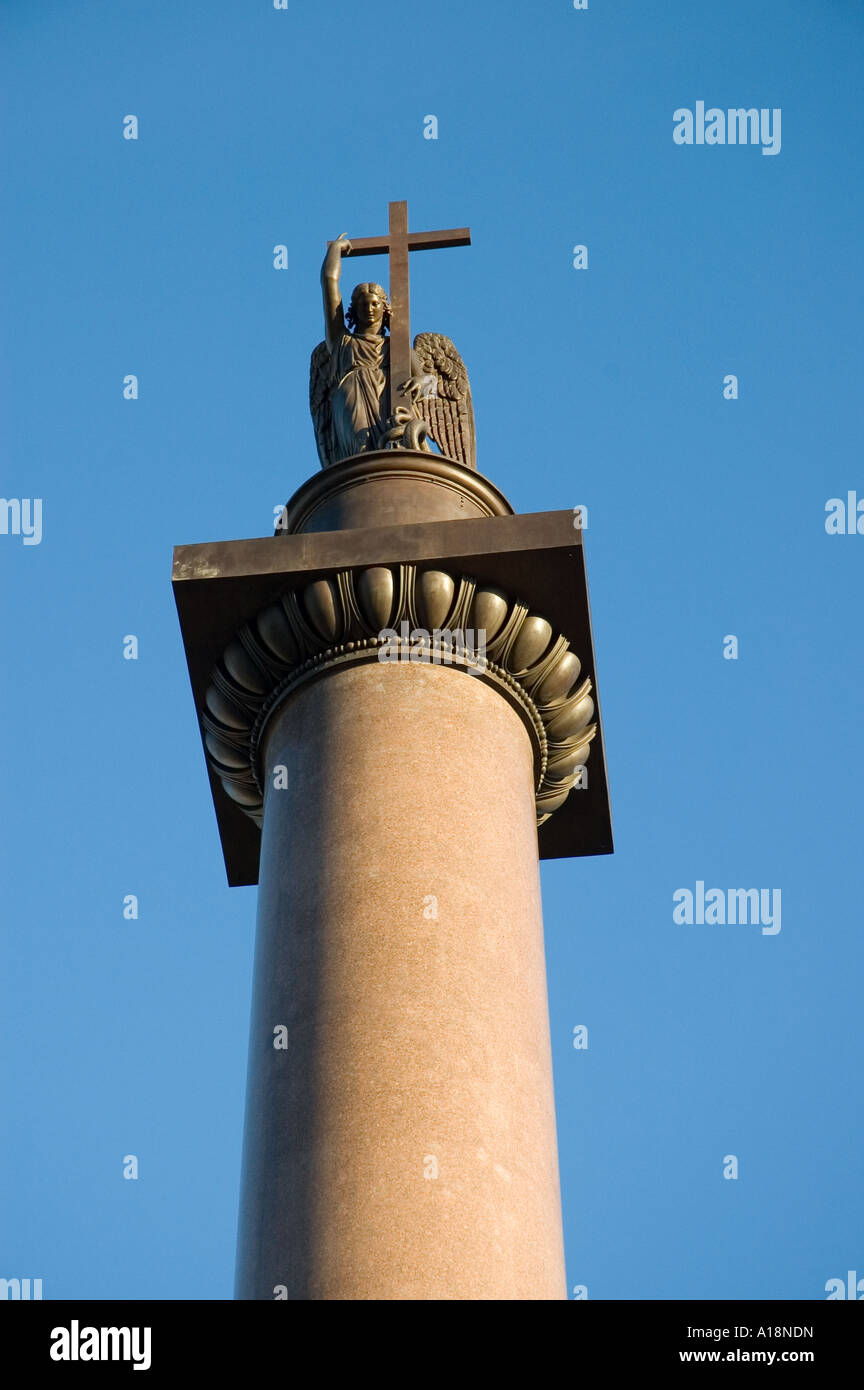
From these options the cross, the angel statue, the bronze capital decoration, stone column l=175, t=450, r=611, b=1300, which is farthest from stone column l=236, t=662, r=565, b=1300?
the cross

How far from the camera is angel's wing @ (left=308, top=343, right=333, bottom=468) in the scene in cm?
1410

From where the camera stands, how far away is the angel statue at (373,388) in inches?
528

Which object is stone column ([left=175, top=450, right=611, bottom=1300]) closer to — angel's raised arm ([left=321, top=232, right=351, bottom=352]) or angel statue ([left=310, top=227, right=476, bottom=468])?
angel statue ([left=310, top=227, right=476, bottom=468])

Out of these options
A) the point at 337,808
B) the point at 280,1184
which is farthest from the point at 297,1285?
the point at 337,808

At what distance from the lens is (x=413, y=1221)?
8984mm

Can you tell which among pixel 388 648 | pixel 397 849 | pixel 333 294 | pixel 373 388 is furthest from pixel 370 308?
pixel 397 849

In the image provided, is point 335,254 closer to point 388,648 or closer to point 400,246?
point 400,246

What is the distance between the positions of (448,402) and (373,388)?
535mm

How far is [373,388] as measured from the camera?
1369 centimetres

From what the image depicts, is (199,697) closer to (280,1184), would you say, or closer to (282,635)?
(282,635)

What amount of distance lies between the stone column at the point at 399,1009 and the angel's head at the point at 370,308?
11.7 feet

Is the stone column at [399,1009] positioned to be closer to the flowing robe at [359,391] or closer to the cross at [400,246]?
the flowing robe at [359,391]

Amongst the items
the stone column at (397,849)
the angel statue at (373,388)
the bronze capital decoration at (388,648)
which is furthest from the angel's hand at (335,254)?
the bronze capital decoration at (388,648)
